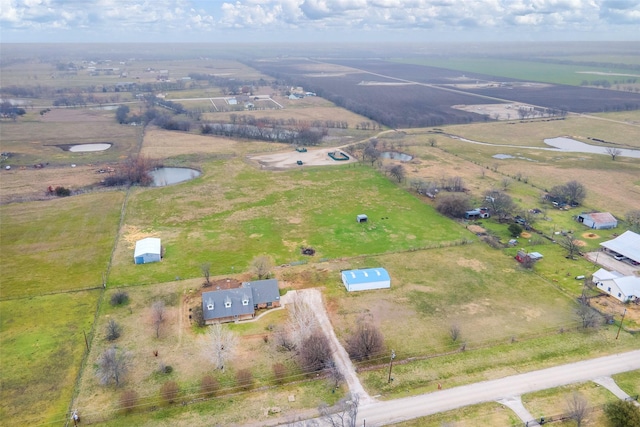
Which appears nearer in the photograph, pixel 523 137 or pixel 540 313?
pixel 540 313

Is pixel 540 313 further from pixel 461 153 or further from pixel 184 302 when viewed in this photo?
pixel 461 153

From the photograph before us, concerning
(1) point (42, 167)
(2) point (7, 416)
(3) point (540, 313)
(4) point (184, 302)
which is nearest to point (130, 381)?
(2) point (7, 416)

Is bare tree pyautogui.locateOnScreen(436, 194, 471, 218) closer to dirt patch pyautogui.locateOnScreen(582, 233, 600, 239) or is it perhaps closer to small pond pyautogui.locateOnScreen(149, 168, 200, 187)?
dirt patch pyautogui.locateOnScreen(582, 233, 600, 239)

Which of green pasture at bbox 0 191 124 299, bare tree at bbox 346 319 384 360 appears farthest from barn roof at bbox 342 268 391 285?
green pasture at bbox 0 191 124 299

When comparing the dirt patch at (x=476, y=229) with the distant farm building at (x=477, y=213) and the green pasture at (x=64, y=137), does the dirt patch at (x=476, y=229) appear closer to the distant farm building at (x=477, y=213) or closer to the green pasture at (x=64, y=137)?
the distant farm building at (x=477, y=213)

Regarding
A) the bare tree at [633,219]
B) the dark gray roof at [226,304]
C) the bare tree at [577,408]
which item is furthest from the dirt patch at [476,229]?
the dark gray roof at [226,304]

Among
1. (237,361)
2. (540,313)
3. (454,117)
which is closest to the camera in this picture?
(237,361)

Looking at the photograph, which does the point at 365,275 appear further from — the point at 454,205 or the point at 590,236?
the point at 590,236

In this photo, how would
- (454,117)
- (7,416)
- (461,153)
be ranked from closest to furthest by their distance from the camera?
(7,416) < (461,153) < (454,117)
